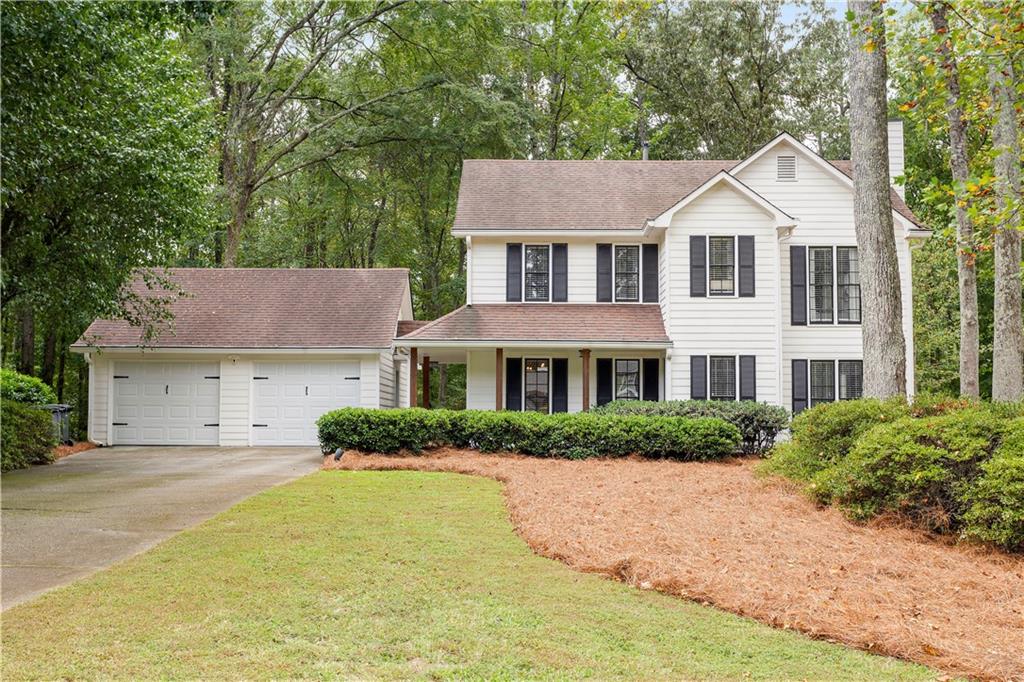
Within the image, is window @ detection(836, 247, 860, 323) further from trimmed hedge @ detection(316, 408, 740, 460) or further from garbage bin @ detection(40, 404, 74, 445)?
garbage bin @ detection(40, 404, 74, 445)

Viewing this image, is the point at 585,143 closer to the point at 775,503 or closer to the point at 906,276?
the point at 906,276

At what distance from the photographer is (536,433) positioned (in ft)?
49.6

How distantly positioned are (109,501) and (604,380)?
→ 11.4 meters

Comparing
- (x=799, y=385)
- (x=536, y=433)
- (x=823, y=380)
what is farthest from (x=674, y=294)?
(x=536, y=433)

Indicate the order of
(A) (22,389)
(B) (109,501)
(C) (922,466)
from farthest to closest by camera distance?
(A) (22,389) → (B) (109,501) → (C) (922,466)

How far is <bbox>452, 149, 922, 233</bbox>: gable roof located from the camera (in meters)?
19.0

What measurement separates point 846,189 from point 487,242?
8.69 meters

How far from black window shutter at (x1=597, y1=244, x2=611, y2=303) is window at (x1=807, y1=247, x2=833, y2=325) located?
4.70 meters

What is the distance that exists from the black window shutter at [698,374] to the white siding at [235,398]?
10550 millimetres

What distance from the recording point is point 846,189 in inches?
735

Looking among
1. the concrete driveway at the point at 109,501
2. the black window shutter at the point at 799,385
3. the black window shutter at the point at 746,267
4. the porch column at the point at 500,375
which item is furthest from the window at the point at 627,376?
the concrete driveway at the point at 109,501

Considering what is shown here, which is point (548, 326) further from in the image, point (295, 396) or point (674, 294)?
point (295, 396)

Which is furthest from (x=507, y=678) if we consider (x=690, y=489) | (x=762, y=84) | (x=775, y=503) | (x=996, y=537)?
(x=762, y=84)

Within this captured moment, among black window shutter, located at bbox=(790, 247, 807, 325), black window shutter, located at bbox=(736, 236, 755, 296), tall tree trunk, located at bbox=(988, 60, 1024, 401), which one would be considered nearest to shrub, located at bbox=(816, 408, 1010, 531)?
tall tree trunk, located at bbox=(988, 60, 1024, 401)
